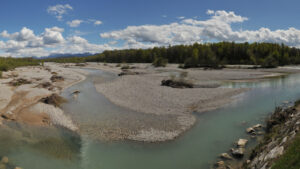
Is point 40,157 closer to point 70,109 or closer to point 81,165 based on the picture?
point 81,165

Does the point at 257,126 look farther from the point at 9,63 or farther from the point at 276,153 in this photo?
the point at 9,63

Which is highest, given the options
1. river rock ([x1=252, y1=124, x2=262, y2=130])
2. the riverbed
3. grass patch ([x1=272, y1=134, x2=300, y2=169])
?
grass patch ([x1=272, y1=134, x2=300, y2=169])

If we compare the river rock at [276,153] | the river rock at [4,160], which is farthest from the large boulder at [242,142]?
the river rock at [4,160]

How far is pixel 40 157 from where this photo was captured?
47.2 feet

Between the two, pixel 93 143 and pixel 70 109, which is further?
pixel 70 109

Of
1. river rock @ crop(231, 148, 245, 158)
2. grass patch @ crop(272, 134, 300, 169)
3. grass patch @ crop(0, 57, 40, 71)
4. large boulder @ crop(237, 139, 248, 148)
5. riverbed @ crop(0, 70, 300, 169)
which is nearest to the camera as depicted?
grass patch @ crop(272, 134, 300, 169)

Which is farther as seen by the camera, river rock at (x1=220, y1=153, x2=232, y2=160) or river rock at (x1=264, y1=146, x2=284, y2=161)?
river rock at (x1=220, y1=153, x2=232, y2=160)

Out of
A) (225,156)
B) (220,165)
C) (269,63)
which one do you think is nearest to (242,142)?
(225,156)

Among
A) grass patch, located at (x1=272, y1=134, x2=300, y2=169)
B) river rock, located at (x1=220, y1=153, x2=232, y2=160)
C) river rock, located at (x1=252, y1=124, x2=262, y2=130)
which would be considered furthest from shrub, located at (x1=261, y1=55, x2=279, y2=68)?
grass patch, located at (x1=272, y1=134, x2=300, y2=169)

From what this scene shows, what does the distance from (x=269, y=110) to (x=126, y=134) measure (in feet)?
60.7

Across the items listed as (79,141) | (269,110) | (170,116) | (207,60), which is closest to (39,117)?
(79,141)

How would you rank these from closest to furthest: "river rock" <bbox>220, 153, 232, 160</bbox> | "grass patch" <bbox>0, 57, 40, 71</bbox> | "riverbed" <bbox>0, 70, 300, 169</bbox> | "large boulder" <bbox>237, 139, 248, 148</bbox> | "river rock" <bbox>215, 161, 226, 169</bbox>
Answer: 1. "river rock" <bbox>215, 161, 226, 169</bbox>
2. "river rock" <bbox>220, 153, 232, 160</bbox>
3. "riverbed" <bbox>0, 70, 300, 169</bbox>
4. "large boulder" <bbox>237, 139, 248, 148</bbox>
5. "grass patch" <bbox>0, 57, 40, 71</bbox>

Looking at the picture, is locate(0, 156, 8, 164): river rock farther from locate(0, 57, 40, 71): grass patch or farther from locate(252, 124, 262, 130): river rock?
locate(0, 57, 40, 71): grass patch

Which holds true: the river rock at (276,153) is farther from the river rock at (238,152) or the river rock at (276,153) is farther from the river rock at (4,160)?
the river rock at (4,160)
